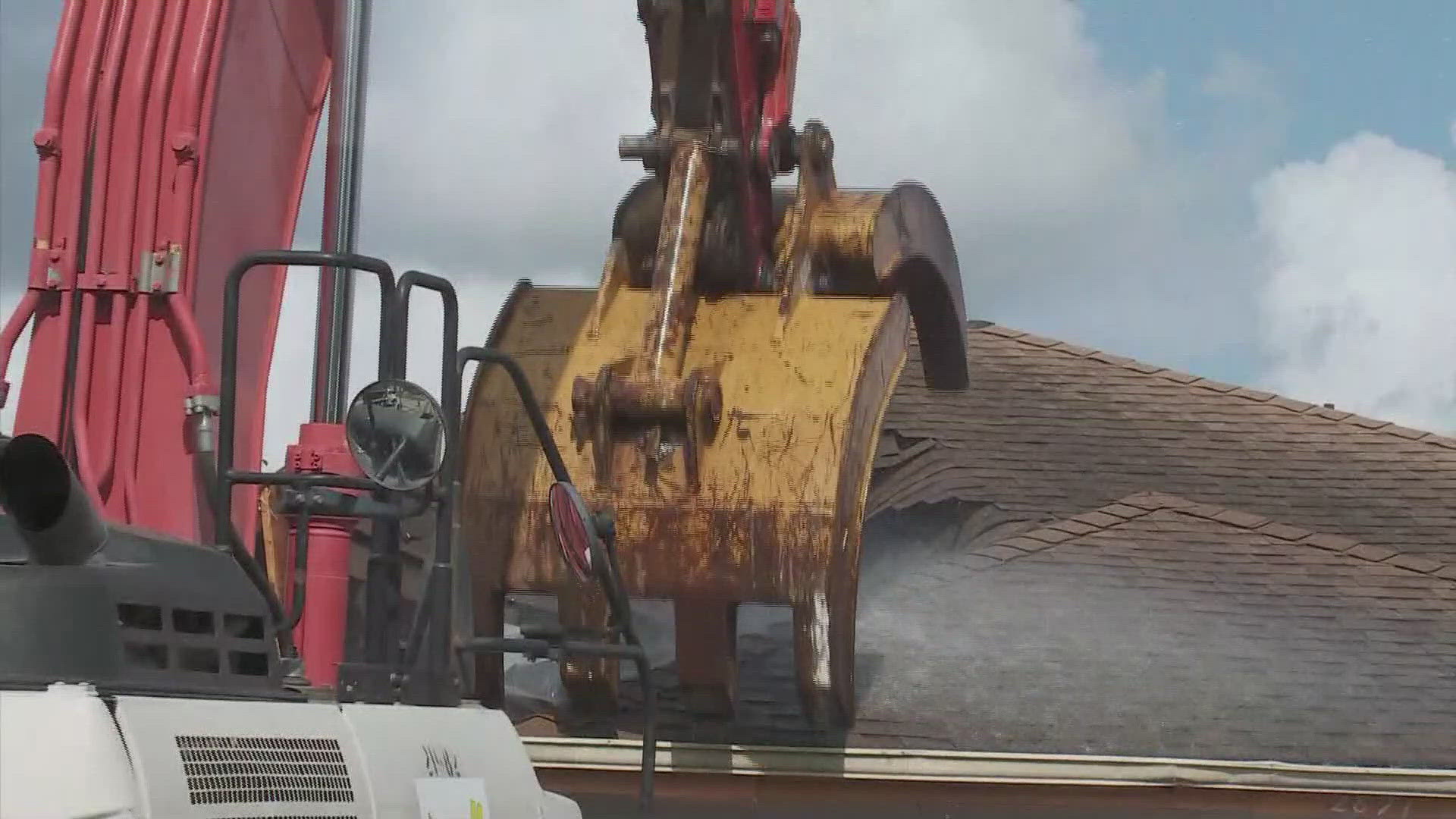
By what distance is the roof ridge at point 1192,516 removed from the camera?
916 centimetres

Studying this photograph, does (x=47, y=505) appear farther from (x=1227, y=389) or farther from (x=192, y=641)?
(x=1227, y=389)

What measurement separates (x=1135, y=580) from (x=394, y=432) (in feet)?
19.0

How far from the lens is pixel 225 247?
5.62 metres

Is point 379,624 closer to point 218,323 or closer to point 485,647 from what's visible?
point 485,647

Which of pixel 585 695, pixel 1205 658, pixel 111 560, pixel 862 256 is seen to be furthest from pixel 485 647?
pixel 1205 658

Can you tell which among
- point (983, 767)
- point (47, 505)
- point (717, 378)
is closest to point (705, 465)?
point (717, 378)

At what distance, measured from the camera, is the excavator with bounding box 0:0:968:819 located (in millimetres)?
3785

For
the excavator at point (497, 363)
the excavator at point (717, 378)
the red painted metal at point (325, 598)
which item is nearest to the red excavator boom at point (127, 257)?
the excavator at point (497, 363)

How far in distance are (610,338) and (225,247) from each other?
1.17 m

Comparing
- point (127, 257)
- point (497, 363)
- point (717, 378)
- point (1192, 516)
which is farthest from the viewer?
point (1192, 516)

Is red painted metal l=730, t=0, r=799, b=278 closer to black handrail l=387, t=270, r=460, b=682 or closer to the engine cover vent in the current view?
black handrail l=387, t=270, r=460, b=682

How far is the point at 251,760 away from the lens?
9.37ft

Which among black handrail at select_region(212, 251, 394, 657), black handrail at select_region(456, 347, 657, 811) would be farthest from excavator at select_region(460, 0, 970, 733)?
black handrail at select_region(212, 251, 394, 657)

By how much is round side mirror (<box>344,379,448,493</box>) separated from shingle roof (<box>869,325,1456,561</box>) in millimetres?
6261
